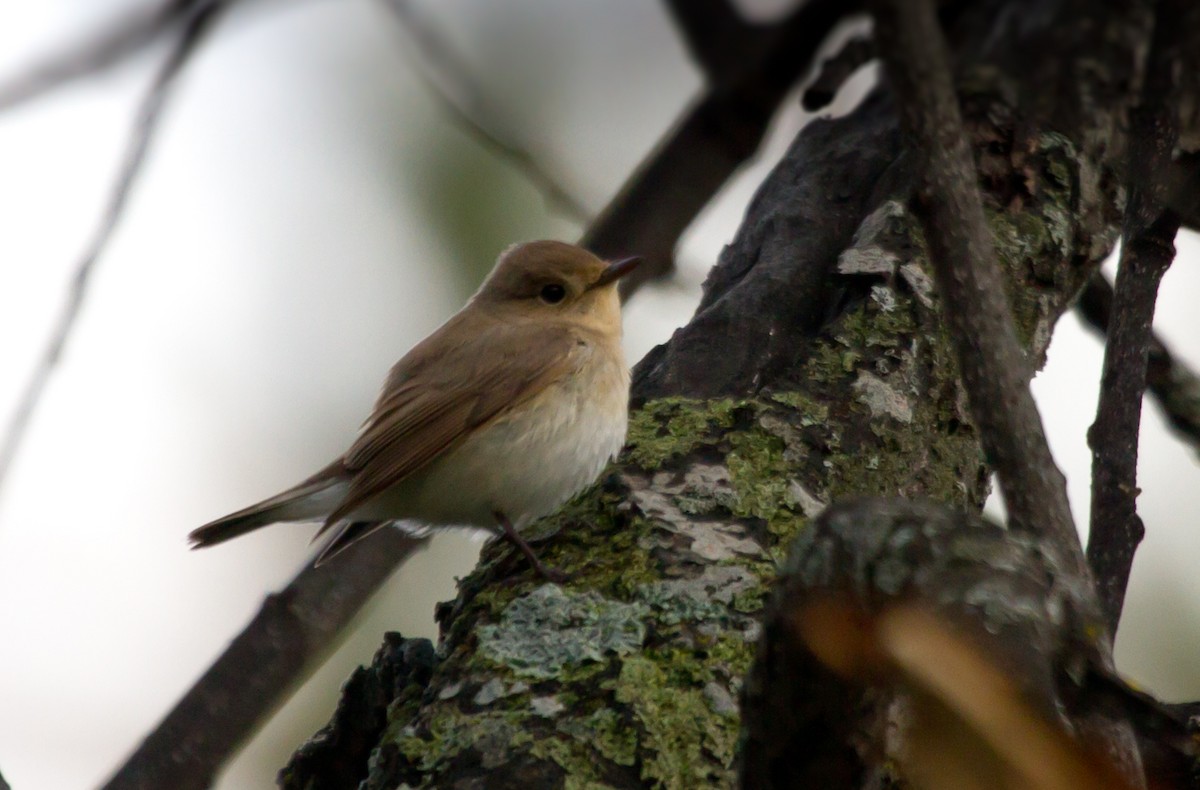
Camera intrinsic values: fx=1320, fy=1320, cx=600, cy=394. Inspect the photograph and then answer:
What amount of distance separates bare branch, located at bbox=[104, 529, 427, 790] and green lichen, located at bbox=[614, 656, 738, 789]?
Result: 0.75 meters

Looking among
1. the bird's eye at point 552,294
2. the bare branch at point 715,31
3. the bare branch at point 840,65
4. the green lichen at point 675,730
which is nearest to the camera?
the bare branch at point 715,31

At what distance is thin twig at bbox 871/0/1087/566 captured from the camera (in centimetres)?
171

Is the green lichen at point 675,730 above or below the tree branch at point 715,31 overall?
below

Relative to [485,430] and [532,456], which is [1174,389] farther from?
[485,430]

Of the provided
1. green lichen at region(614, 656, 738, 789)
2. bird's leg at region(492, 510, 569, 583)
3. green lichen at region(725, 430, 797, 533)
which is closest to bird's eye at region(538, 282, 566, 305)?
bird's leg at region(492, 510, 569, 583)

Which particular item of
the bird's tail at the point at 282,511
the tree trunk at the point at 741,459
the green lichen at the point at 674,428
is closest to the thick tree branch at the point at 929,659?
the tree trunk at the point at 741,459

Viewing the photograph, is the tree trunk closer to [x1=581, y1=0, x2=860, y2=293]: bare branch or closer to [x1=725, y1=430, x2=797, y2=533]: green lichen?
[x1=725, y1=430, x2=797, y2=533]: green lichen

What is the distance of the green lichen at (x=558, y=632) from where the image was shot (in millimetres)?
2711

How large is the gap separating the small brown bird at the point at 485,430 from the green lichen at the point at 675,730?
4.16ft

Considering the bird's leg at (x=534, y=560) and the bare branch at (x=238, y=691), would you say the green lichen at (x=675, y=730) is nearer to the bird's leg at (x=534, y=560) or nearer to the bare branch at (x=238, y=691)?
the bird's leg at (x=534, y=560)

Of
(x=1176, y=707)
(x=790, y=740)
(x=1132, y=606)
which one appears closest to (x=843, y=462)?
(x=1176, y=707)

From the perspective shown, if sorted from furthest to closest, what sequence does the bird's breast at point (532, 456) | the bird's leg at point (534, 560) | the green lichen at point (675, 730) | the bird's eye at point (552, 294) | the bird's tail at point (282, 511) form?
1. the bird's eye at point (552, 294)
2. the bird's tail at point (282, 511)
3. the bird's breast at point (532, 456)
4. the bird's leg at point (534, 560)
5. the green lichen at point (675, 730)

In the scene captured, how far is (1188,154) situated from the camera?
199 centimetres

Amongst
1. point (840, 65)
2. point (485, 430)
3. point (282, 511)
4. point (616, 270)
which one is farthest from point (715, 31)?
point (282, 511)
